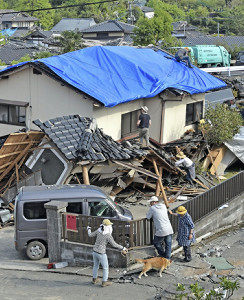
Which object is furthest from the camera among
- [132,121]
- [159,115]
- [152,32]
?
[152,32]

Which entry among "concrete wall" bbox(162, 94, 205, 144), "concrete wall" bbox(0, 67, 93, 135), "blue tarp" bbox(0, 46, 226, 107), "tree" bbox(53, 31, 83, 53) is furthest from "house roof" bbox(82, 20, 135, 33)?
"concrete wall" bbox(0, 67, 93, 135)

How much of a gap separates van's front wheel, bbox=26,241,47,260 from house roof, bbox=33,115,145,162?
3324 mm

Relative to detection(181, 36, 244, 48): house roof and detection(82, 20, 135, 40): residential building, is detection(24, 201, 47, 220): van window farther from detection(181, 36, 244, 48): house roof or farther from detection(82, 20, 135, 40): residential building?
detection(82, 20, 135, 40): residential building

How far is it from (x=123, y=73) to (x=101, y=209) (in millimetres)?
8907

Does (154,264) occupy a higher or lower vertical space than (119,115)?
lower

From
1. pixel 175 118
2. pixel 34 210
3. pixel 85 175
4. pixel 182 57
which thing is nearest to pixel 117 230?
pixel 34 210

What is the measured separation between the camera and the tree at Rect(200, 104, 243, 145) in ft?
71.9

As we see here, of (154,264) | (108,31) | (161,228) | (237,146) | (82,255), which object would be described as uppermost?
(108,31)

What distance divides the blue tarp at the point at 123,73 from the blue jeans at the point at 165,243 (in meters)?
7.05

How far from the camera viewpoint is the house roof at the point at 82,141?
619 inches

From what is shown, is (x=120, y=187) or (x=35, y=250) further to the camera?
(x=120, y=187)

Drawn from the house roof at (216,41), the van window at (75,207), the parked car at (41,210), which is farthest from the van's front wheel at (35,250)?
the house roof at (216,41)

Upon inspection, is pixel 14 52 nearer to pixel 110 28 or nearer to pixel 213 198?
pixel 110 28

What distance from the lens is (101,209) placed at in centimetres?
1293
